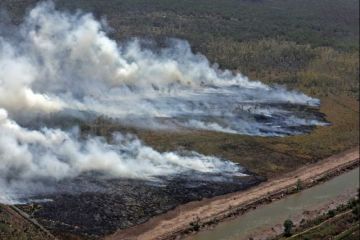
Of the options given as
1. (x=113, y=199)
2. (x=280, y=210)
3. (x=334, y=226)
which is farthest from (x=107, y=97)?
(x=334, y=226)

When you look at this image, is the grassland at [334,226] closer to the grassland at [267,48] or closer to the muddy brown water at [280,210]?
the muddy brown water at [280,210]

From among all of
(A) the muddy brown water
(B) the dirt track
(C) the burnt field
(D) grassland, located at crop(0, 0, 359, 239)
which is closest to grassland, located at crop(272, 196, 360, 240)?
(A) the muddy brown water

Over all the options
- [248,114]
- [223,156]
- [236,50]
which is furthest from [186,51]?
[223,156]

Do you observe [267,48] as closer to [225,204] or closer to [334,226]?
A: [225,204]

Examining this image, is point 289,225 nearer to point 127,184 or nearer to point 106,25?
point 127,184

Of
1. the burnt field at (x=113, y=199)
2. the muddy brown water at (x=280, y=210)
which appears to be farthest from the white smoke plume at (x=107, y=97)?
the muddy brown water at (x=280, y=210)

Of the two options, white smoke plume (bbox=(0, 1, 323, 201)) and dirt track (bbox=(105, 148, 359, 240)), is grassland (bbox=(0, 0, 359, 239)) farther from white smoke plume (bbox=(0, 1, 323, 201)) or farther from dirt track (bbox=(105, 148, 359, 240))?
white smoke plume (bbox=(0, 1, 323, 201))
